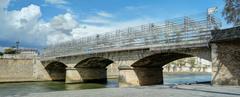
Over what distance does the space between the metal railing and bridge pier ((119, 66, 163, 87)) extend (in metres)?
2.64

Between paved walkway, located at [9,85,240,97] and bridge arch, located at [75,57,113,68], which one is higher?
bridge arch, located at [75,57,113,68]

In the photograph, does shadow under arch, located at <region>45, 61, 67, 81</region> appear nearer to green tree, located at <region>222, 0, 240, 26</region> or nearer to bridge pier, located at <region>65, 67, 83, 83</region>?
bridge pier, located at <region>65, 67, 83, 83</region>

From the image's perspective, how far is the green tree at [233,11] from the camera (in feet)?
73.7

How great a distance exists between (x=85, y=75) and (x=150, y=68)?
58.3 feet

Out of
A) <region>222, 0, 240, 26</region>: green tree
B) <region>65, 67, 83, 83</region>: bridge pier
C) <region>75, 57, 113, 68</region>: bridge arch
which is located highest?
<region>222, 0, 240, 26</region>: green tree

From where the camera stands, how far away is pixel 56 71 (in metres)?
65.6

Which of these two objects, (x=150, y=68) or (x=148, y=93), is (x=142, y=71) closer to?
(x=150, y=68)

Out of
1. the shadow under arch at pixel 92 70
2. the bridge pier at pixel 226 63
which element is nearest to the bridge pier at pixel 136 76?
the bridge pier at pixel 226 63

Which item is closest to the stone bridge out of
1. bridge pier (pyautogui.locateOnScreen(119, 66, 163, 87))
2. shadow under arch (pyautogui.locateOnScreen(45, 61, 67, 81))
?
bridge pier (pyautogui.locateOnScreen(119, 66, 163, 87))

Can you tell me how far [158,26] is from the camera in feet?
110

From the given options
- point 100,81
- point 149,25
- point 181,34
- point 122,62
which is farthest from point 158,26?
point 100,81

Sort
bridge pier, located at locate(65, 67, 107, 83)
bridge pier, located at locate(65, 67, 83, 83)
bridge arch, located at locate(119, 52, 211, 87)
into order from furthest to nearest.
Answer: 1. bridge pier, located at locate(65, 67, 107, 83)
2. bridge pier, located at locate(65, 67, 83, 83)
3. bridge arch, located at locate(119, 52, 211, 87)

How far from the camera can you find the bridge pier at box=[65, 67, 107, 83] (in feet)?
167

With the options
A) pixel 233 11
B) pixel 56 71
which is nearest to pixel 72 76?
pixel 56 71
